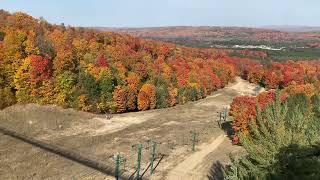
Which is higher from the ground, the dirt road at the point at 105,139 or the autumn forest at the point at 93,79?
the autumn forest at the point at 93,79

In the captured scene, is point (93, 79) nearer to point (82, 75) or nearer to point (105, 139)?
point (82, 75)

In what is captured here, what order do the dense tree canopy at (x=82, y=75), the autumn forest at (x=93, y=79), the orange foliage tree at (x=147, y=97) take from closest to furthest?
1. the autumn forest at (x=93, y=79)
2. the dense tree canopy at (x=82, y=75)
3. the orange foliage tree at (x=147, y=97)

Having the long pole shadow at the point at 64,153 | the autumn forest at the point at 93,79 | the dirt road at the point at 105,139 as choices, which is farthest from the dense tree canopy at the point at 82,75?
the long pole shadow at the point at 64,153

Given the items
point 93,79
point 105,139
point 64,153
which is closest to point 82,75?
point 93,79

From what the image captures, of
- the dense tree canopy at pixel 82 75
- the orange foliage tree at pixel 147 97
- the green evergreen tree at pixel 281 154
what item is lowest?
the orange foliage tree at pixel 147 97

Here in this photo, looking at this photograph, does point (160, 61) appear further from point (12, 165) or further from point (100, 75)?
point (12, 165)

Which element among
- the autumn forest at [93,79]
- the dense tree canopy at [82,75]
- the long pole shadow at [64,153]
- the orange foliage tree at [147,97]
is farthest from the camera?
the orange foliage tree at [147,97]

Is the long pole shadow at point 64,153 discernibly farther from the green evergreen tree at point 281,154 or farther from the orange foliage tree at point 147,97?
the orange foliage tree at point 147,97

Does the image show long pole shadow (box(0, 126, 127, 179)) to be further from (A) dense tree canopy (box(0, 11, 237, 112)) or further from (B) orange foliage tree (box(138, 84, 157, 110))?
(B) orange foliage tree (box(138, 84, 157, 110))

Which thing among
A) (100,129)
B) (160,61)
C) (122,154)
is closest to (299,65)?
(160,61)
